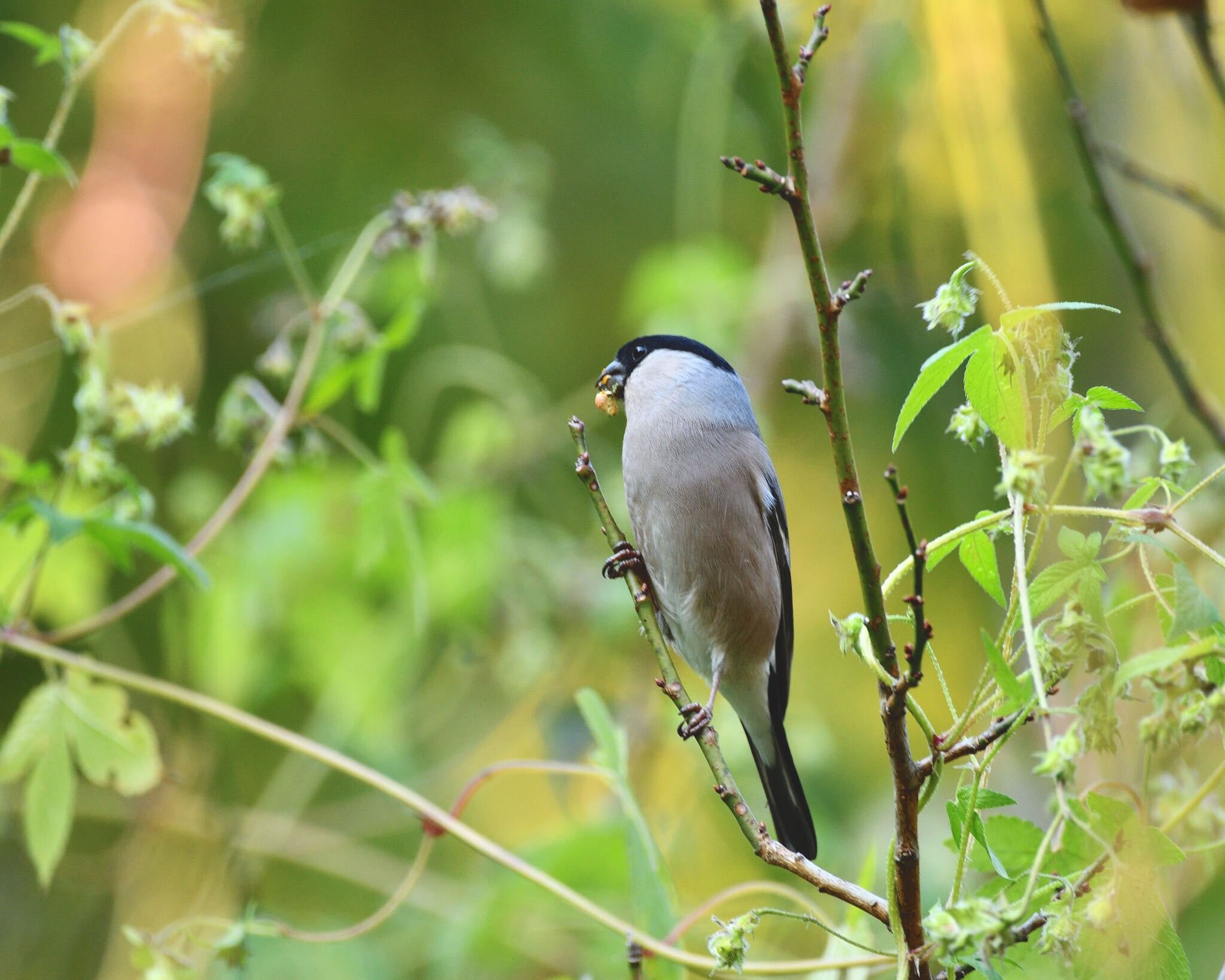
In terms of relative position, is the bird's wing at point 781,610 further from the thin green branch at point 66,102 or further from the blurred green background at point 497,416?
the thin green branch at point 66,102

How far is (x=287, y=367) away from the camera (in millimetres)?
2645

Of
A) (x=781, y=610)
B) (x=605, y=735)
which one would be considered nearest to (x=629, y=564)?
(x=781, y=610)

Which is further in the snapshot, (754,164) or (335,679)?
(335,679)

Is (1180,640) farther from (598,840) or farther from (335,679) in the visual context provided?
(335,679)

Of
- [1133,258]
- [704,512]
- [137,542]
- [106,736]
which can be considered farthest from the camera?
[704,512]

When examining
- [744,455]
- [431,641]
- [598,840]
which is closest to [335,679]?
[431,641]

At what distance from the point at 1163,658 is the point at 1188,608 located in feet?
0.32

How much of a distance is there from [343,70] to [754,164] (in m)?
4.73

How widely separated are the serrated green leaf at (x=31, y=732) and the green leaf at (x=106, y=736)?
3cm

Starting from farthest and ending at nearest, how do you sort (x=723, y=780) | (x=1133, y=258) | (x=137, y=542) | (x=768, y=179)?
(x=137, y=542) < (x=1133, y=258) < (x=723, y=780) < (x=768, y=179)

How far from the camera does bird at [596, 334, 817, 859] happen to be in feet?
9.59

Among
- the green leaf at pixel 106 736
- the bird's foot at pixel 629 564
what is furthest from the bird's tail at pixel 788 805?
the green leaf at pixel 106 736

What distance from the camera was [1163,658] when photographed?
1.03m

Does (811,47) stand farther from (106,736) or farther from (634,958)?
(106,736)
